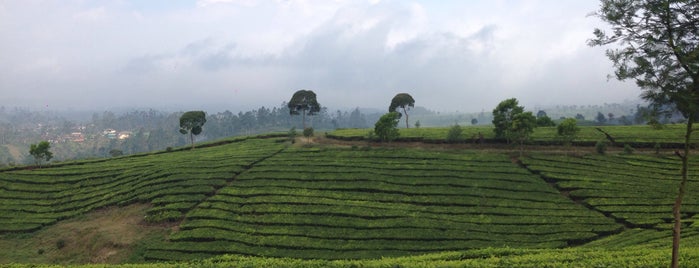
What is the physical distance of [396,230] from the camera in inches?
1197

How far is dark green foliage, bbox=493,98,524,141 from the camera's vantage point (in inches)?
1875

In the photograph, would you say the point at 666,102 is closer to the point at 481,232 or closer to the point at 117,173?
the point at 481,232

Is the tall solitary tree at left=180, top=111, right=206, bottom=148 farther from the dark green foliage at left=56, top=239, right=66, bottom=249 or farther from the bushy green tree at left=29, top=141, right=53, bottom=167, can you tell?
the dark green foliage at left=56, top=239, right=66, bottom=249

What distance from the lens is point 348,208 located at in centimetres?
3394

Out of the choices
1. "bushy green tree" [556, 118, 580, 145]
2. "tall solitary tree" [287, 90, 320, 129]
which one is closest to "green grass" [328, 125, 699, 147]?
"bushy green tree" [556, 118, 580, 145]

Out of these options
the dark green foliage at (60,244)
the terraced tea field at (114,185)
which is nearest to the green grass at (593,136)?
the terraced tea field at (114,185)

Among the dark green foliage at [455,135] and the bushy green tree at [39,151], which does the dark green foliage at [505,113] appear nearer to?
the dark green foliage at [455,135]

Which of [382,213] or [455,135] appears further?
[455,135]

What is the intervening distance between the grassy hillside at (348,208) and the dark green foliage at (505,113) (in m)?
→ 3.42

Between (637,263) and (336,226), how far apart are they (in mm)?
20378

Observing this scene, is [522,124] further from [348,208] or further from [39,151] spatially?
[39,151]

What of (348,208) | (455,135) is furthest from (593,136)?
(348,208)

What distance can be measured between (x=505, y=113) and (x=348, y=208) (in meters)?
26.2

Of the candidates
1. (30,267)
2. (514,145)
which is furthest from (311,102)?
(30,267)
